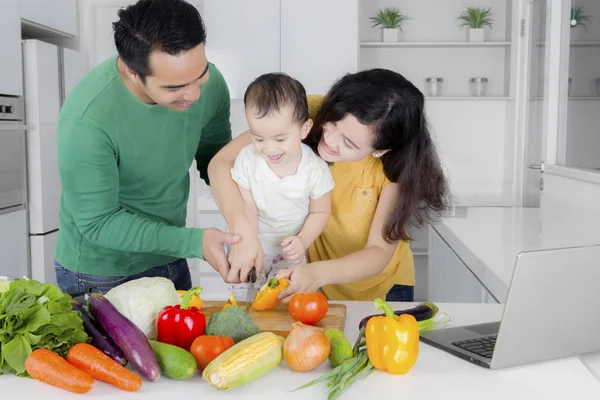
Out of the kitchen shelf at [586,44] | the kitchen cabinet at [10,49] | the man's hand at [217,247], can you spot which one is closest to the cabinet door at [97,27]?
the kitchen cabinet at [10,49]

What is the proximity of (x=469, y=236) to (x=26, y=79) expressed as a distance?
8.12 feet

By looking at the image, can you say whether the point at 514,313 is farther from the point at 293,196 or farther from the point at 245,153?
the point at 245,153

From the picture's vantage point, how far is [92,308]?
1190 mm

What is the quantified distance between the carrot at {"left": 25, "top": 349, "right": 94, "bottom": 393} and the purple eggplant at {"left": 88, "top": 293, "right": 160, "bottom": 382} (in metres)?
0.08

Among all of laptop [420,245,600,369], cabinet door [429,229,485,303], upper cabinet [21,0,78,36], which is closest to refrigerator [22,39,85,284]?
upper cabinet [21,0,78,36]

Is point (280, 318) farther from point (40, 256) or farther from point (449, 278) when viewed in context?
point (40, 256)

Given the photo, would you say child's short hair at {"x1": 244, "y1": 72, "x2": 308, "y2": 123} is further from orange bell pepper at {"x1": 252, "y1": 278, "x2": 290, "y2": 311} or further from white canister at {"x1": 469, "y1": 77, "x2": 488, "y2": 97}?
white canister at {"x1": 469, "y1": 77, "x2": 488, "y2": 97}

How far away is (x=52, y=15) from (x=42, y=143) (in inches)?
34.9

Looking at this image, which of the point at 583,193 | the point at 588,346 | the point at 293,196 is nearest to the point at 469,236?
the point at 583,193

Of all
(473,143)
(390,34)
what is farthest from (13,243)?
(473,143)

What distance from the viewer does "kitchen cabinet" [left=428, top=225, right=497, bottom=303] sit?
7.78 ft

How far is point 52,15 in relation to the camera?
13.2ft

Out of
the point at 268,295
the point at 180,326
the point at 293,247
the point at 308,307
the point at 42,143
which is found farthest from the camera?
the point at 42,143

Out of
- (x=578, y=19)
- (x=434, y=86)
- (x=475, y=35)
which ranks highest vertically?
(x=475, y=35)
